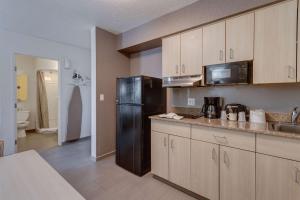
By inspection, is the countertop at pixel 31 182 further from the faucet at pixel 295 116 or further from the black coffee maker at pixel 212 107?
the faucet at pixel 295 116

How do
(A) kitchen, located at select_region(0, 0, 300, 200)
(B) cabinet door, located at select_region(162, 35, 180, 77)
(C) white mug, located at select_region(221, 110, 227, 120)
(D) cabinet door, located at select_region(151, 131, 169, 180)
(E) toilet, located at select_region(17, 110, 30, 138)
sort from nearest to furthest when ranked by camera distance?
1. (A) kitchen, located at select_region(0, 0, 300, 200)
2. (C) white mug, located at select_region(221, 110, 227, 120)
3. (D) cabinet door, located at select_region(151, 131, 169, 180)
4. (B) cabinet door, located at select_region(162, 35, 180, 77)
5. (E) toilet, located at select_region(17, 110, 30, 138)

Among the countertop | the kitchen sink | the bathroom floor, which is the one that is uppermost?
the kitchen sink

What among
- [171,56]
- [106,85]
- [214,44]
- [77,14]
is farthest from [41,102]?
[214,44]

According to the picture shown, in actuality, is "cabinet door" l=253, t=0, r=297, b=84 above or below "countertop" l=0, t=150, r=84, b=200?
above

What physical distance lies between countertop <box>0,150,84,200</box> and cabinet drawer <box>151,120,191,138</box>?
139 centimetres

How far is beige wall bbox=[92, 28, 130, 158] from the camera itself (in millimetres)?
2932

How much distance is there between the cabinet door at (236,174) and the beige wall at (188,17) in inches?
61.1

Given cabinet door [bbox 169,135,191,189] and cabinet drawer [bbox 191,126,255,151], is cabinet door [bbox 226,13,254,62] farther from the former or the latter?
cabinet door [bbox 169,135,191,189]

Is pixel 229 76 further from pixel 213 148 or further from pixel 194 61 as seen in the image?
pixel 213 148

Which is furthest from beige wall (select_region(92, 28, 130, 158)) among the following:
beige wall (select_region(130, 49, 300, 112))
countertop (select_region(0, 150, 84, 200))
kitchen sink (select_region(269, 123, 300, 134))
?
kitchen sink (select_region(269, 123, 300, 134))

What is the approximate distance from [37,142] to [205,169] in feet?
13.7

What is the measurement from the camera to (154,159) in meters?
2.30

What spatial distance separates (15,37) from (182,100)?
354 cm

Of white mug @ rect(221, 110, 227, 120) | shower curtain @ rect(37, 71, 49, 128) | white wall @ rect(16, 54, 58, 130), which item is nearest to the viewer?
white mug @ rect(221, 110, 227, 120)
